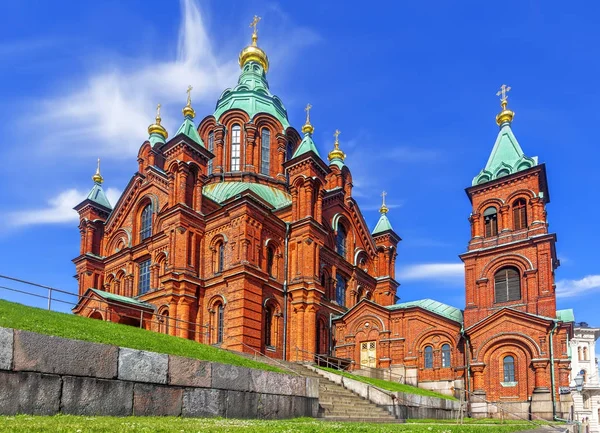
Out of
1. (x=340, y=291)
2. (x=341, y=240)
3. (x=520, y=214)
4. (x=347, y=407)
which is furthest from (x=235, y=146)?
(x=347, y=407)

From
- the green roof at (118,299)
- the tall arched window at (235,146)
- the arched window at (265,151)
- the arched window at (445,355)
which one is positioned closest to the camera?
the green roof at (118,299)

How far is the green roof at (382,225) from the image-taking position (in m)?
40.4

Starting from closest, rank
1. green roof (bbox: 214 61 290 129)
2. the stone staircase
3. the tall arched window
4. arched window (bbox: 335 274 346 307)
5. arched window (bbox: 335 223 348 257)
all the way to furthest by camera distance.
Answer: the stone staircase → arched window (bbox: 335 274 346 307) → arched window (bbox: 335 223 348 257) → the tall arched window → green roof (bbox: 214 61 290 129)

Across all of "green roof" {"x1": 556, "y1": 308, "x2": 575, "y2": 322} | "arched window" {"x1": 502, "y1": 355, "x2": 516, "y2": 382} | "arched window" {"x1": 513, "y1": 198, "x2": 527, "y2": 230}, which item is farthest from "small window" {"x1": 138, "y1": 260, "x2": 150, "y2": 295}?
"green roof" {"x1": 556, "y1": 308, "x2": 575, "y2": 322}

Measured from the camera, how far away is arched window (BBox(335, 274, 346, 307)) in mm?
34463

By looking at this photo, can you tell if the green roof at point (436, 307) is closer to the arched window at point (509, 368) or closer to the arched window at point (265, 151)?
the arched window at point (509, 368)

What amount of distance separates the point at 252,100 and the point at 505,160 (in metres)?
18.4

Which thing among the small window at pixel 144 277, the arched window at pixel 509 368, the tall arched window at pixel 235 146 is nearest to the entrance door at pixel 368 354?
the arched window at pixel 509 368

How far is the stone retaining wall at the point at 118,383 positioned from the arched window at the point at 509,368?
724 inches

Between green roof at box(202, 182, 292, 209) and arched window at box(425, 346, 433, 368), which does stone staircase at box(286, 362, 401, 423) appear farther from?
green roof at box(202, 182, 292, 209)

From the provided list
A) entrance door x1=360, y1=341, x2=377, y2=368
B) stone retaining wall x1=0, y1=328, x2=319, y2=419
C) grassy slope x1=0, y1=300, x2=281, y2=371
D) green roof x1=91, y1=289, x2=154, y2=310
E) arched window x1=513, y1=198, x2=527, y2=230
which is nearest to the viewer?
stone retaining wall x1=0, y1=328, x2=319, y2=419

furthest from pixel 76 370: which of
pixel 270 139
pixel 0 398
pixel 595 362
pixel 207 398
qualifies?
pixel 595 362

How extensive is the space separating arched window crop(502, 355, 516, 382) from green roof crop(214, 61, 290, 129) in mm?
22136

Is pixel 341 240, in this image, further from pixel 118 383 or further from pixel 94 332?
pixel 118 383
